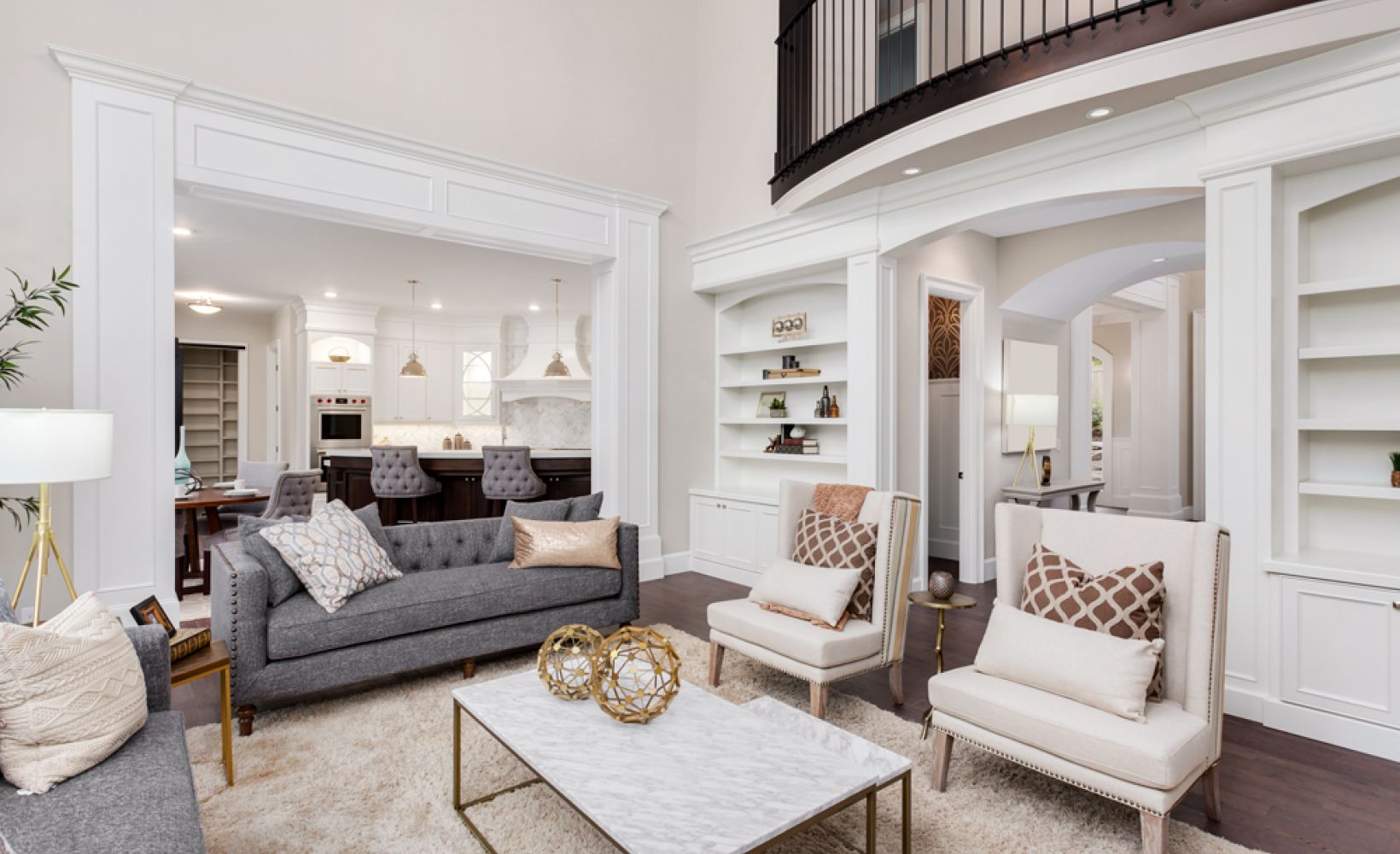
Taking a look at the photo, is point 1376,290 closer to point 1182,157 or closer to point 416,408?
point 1182,157

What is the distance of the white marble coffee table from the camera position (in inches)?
65.8

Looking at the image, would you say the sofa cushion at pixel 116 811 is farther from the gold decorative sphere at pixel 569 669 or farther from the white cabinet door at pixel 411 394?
the white cabinet door at pixel 411 394

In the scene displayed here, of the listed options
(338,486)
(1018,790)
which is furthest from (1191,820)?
(338,486)

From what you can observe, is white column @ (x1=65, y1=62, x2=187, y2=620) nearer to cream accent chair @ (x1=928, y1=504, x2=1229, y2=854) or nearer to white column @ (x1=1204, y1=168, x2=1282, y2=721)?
cream accent chair @ (x1=928, y1=504, x2=1229, y2=854)

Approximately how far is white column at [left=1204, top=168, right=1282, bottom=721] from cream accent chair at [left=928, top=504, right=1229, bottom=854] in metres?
0.84

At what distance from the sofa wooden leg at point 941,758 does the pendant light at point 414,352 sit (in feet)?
25.4

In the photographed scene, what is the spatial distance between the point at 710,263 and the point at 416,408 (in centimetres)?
634

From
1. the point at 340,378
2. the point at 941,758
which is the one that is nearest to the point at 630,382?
the point at 941,758

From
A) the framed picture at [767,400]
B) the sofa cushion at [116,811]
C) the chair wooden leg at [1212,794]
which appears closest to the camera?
the sofa cushion at [116,811]

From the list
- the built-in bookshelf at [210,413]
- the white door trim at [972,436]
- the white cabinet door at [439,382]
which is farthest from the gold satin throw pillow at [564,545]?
the built-in bookshelf at [210,413]

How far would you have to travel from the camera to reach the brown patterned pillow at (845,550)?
329cm

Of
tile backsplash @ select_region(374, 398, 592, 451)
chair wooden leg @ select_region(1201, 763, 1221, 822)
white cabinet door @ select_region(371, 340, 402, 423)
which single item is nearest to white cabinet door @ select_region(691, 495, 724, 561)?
chair wooden leg @ select_region(1201, 763, 1221, 822)

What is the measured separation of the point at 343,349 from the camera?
983 cm

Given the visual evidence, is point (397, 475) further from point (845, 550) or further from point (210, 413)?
point (210, 413)
